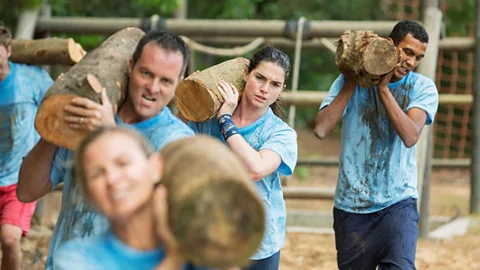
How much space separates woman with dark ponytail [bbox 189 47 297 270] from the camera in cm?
410

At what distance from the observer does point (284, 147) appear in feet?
13.3

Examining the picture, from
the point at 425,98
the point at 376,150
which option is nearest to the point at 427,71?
the point at 425,98

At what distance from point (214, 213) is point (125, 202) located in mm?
269

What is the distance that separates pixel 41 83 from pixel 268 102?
2115 millimetres

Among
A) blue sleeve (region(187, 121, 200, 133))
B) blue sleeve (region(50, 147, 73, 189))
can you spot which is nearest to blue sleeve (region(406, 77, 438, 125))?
blue sleeve (region(187, 121, 200, 133))

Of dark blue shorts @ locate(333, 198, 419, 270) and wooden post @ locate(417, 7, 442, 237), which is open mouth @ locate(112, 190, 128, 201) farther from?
wooden post @ locate(417, 7, 442, 237)

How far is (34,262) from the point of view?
22.8 ft

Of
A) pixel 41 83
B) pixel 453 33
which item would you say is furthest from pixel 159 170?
pixel 453 33

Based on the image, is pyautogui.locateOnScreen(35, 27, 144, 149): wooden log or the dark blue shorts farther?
the dark blue shorts

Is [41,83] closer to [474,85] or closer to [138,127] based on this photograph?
[138,127]

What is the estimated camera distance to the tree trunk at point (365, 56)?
460cm

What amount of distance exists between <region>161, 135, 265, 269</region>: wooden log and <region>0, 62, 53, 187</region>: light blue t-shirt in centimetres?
357

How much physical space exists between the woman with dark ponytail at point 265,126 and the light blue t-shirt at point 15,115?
1824 mm

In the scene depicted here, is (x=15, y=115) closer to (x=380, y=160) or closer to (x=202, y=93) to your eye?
(x=202, y=93)
